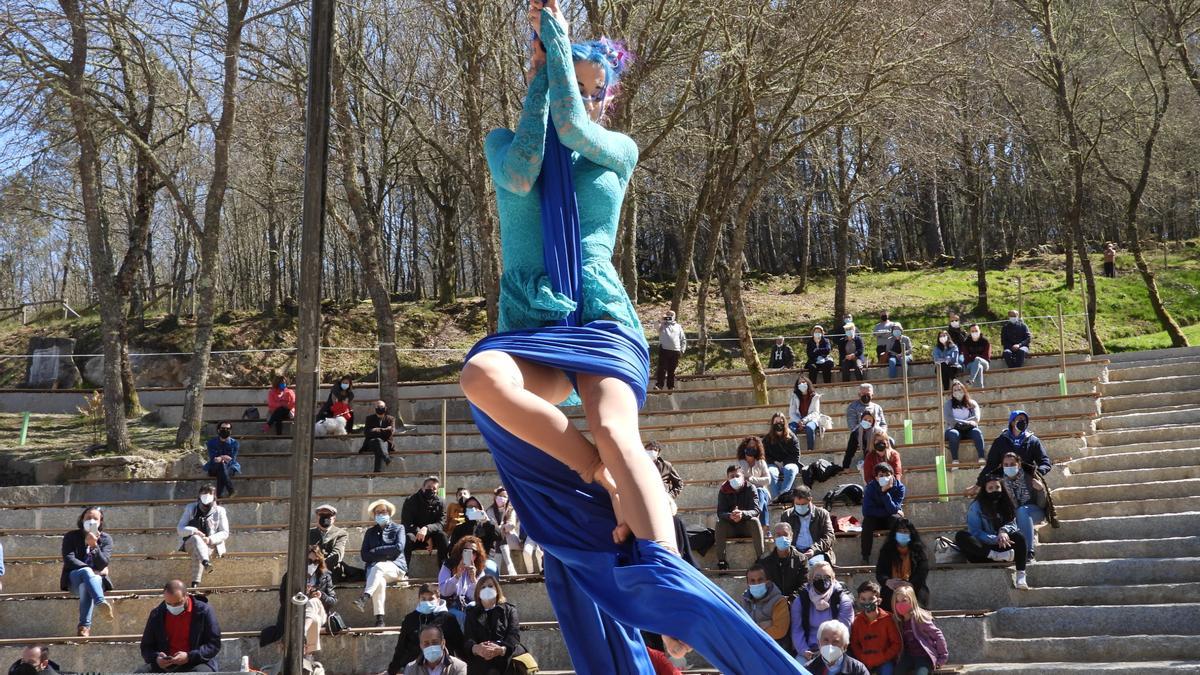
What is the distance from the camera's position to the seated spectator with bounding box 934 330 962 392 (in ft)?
61.1

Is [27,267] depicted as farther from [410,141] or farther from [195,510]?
[195,510]

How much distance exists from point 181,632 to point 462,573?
239 centimetres

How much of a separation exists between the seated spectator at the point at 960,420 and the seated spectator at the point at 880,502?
3.09 m

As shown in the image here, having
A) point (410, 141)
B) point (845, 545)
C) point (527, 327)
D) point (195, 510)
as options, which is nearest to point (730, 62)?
point (845, 545)

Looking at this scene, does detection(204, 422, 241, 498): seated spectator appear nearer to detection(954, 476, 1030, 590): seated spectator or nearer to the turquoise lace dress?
detection(954, 476, 1030, 590): seated spectator

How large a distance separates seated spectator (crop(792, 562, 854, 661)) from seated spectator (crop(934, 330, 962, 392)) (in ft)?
29.5

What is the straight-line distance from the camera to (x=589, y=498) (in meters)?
3.56

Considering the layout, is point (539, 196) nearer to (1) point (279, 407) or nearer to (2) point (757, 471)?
(2) point (757, 471)

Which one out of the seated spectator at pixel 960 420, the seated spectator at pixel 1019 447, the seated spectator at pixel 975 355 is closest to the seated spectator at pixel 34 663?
the seated spectator at pixel 1019 447

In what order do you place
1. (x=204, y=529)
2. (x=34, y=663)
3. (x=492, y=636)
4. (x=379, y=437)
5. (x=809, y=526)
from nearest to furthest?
(x=34, y=663), (x=492, y=636), (x=809, y=526), (x=204, y=529), (x=379, y=437)

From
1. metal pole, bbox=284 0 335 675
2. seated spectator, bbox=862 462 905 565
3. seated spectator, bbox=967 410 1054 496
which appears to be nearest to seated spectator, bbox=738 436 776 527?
seated spectator, bbox=862 462 905 565

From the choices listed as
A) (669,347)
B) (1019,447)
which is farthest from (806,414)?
(669,347)

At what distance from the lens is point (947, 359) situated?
1878 cm

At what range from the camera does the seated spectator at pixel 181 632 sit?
399 inches
